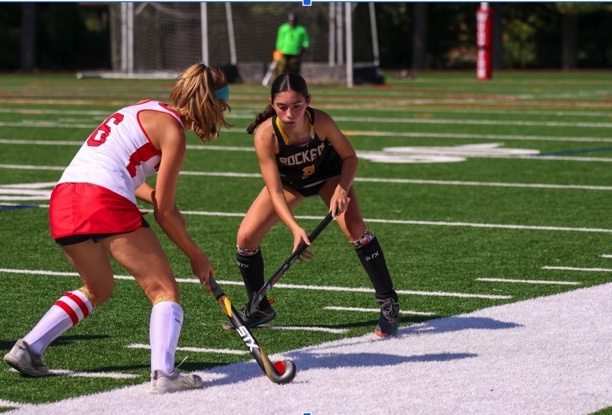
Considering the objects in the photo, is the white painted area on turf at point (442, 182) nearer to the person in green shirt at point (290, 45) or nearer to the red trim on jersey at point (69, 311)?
the red trim on jersey at point (69, 311)

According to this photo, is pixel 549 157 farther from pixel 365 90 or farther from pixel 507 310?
pixel 365 90

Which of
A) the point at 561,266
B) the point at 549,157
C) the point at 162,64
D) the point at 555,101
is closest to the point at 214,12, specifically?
the point at 162,64

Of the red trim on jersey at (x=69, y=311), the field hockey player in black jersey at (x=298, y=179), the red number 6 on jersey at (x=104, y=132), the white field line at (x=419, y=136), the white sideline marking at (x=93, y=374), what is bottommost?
the white field line at (x=419, y=136)

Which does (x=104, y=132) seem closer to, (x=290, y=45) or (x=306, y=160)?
(x=306, y=160)

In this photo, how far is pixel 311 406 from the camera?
17.0ft

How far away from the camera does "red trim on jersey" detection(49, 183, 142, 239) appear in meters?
5.46

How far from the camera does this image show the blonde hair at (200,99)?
18.2 ft

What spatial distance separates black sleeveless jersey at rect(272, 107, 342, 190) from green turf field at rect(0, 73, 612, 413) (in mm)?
778

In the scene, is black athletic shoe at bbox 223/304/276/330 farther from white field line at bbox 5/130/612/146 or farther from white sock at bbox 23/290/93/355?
white field line at bbox 5/130/612/146

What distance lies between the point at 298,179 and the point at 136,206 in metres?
1.52

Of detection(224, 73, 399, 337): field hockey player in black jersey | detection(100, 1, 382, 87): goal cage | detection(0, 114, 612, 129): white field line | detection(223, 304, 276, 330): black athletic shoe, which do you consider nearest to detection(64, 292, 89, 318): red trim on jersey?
detection(224, 73, 399, 337): field hockey player in black jersey

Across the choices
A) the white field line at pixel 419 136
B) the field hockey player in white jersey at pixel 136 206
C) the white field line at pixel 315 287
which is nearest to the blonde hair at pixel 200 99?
the field hockey player in white jersey at pixel 136 206

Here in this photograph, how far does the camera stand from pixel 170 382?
5348 mm

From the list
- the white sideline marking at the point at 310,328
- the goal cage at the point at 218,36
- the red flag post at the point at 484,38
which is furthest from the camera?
→ the red flag post at the point at 484,38
